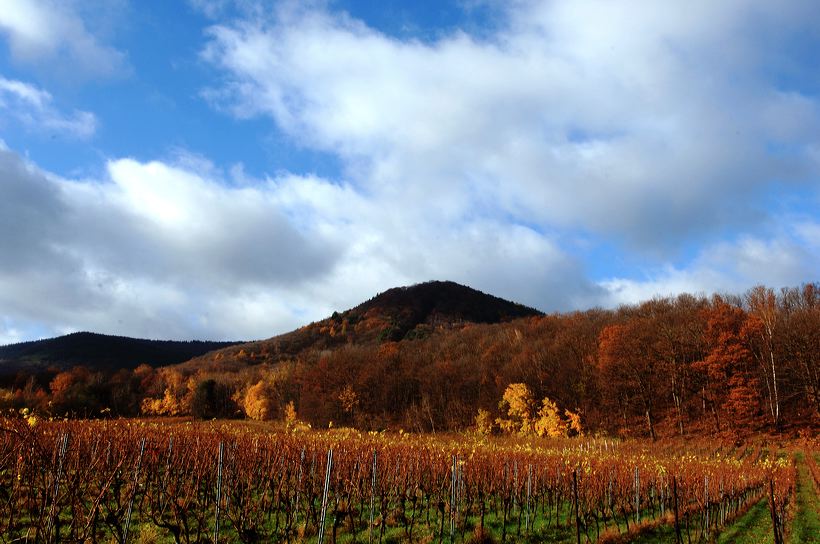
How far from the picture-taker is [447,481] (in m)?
15.5

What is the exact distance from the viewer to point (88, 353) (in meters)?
146

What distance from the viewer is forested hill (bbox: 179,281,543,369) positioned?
134 metres

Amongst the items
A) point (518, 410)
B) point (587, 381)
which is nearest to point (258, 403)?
point (518, 410)

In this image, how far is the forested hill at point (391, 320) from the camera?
134 meters

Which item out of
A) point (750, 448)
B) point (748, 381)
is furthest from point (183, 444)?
point (748, 381)

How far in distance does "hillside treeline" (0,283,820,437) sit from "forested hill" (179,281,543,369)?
4208cm

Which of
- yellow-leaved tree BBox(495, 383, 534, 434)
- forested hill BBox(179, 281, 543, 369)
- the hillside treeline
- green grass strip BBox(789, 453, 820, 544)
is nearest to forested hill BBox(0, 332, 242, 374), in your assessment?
forested hill BBox(179, 281, 543, 369)

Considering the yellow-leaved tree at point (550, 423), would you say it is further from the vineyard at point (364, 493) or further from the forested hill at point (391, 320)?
the forested hill at point (391, 320)

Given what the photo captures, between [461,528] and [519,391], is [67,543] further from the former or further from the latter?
[519,391]

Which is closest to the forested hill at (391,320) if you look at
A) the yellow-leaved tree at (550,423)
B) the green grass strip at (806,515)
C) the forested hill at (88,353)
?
the forested hill at (88,353)

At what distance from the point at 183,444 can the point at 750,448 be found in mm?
40762

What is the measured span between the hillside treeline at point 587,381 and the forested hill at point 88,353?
5648 centimetres

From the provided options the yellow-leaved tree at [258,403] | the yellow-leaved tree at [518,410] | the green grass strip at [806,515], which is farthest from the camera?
the yellow-leaved tree at [258,403]

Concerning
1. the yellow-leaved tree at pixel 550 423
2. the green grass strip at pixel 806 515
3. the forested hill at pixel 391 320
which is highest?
the forested hill at pixel 391 320
